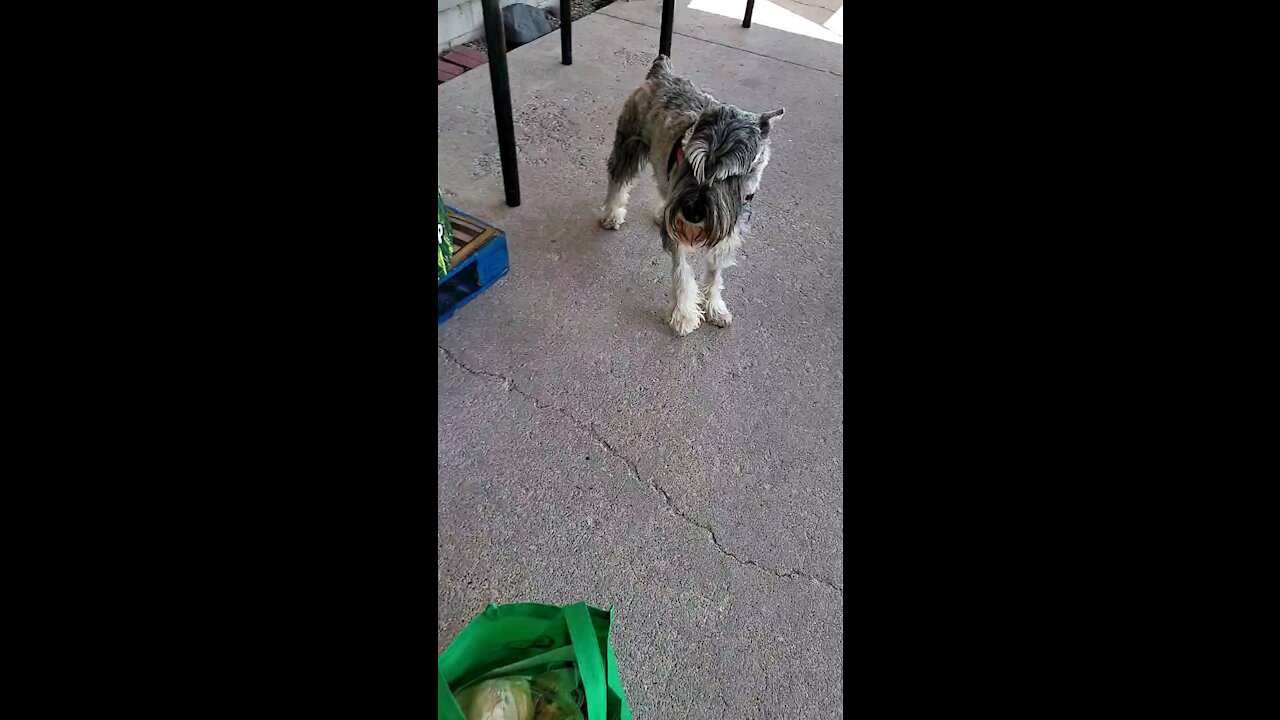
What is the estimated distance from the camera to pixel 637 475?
89.6 inches

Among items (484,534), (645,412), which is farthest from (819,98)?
(484,534)

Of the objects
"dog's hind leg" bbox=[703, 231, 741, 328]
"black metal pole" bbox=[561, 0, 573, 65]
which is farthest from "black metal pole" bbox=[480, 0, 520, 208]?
"black metal pole" bbox=[561, 0, 573, 65]

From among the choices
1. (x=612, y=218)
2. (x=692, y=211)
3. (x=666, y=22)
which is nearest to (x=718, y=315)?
(x=692, y=211)

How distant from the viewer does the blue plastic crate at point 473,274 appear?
9.14 feet

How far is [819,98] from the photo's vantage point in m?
→ 4.75

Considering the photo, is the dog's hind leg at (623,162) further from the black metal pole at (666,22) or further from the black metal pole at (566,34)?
the black metal pole at (566,34)

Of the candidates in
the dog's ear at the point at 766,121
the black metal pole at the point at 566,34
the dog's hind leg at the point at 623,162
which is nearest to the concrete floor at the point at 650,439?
the dog's hind leg at the point at 623,162

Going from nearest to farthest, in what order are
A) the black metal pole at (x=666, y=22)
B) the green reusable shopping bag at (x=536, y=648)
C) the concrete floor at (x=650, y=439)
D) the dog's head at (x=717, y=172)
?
the green reusable shopping bag at (x=536, y=648)
the concrete floor at (x=650, y=439)
the dog's head at (x=717, y=172)
the black metal pole at (x=666, y=22)

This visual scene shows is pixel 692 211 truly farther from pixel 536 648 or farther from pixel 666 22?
pixel 666 22

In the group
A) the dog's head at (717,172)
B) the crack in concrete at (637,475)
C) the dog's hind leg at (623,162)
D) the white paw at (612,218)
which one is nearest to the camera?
the crack in concrete at (637,475)

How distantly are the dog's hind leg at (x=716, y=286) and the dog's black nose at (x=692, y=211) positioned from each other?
25 cm

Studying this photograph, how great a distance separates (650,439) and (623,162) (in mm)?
1432

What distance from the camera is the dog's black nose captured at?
2412 mm
